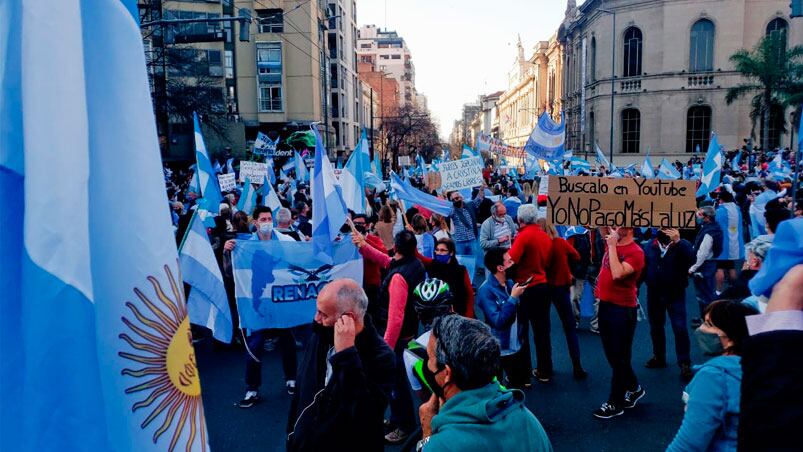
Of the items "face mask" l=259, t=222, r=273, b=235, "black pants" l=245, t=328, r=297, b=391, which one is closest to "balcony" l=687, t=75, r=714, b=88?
"face mask" l=259, t=222, r=273, b=235

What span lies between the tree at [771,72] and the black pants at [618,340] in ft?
120

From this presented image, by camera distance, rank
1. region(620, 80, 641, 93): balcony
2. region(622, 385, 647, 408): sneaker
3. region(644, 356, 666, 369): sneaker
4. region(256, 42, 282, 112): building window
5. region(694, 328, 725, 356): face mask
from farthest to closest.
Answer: region(256, 42, 282, 112): building window
region(620, 80, 641, 93): balcony
region(644, 356, 666, 369): sneaker
region(622, 385, 647, 408): sneaker
region(694, 328, 725, 356): face mask

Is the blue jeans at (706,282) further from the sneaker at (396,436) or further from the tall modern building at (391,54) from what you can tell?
the tall modern building at (391,54)

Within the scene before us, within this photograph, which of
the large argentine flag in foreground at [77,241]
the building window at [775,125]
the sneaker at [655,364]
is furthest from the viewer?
the building window at [775,125]

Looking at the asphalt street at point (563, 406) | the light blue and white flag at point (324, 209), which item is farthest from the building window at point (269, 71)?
the light blue and white flag at point (324, 209)

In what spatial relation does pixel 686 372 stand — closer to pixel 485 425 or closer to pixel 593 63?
pixel 485 425

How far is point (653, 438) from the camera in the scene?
5344mm

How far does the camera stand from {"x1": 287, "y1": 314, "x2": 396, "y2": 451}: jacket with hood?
279 centimetres

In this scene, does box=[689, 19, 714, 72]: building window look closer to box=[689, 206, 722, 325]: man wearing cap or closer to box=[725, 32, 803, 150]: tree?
box=[725, 32, 803, 150]: tree

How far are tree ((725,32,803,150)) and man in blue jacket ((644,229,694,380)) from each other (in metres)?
35.1

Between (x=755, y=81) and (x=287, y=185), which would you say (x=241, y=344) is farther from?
(x=755, y=81)

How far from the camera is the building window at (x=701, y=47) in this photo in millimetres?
42938

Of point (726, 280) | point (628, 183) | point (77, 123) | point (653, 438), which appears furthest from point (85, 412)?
point (726, 280)

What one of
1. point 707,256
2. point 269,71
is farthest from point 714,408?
point 269,71
